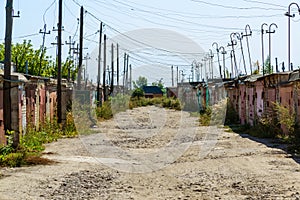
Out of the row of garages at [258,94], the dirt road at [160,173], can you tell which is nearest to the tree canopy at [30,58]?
the row of garages at [258,94]

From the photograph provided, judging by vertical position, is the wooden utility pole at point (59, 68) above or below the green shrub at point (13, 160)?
above

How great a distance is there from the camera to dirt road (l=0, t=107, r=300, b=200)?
10906mm

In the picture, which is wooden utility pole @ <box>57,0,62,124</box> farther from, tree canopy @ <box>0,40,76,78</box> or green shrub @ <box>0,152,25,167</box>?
tree canopy @ <box>0,40,76,78</box>

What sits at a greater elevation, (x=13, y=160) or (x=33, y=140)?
(x=33, y=140)

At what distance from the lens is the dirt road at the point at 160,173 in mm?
10906

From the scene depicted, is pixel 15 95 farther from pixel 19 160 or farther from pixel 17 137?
pixel 19 160

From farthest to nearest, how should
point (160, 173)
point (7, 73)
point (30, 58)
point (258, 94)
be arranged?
point (30, 58) → point (258, 94) → point (7, 73) → point (160, 173)

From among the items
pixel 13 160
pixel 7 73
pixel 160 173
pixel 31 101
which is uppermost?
pixel 7 73

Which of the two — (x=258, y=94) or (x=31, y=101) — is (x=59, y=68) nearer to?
(x=31, y=101)

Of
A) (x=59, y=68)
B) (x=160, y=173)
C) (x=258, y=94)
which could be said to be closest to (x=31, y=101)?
(x=59, y=68)

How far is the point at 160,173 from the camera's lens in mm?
13961

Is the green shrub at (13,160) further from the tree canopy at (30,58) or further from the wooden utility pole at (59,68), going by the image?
the tree canopy at (30,58)

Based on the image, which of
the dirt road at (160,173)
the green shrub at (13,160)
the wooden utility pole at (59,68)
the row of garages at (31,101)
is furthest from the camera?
the wooden utility pole at (59,68)

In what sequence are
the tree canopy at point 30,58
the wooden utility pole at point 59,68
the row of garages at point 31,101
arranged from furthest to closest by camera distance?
the tree canopy at point 30,58 → the wooden utility pole at point 59,68 → the row of garages at point 31,101
